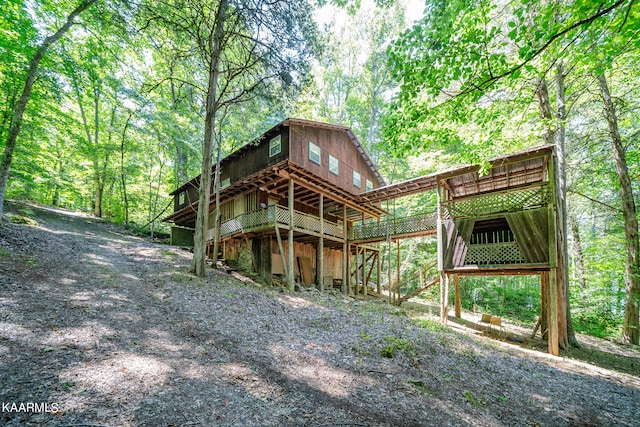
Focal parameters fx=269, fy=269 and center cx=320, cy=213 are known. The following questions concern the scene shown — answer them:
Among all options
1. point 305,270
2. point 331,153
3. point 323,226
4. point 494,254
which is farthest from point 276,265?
point 494,254

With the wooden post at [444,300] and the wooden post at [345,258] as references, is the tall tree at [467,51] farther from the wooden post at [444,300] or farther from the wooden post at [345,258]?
the wooden post at [345,258]

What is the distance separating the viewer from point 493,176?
11766mm

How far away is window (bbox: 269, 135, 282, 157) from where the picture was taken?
49.8 ft

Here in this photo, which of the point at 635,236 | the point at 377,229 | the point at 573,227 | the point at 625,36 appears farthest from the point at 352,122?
the point at 625,36

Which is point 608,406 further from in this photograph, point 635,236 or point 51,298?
point 51,298

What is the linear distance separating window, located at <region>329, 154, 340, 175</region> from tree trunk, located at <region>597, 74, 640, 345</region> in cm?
1247

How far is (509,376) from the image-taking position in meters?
6.05

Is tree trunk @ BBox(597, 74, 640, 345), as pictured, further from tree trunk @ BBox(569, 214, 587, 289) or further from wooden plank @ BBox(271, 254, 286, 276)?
wooden plank @ BBox(271, 254, 286, 276)

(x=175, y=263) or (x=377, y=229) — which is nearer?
(x=175, y=263)

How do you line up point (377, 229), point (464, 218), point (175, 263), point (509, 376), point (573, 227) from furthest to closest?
point (573, 227), point (377, 229), point (175, 263), point (464, 218), point (509, 376)

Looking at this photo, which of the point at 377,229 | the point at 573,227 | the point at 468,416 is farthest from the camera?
the point at 573,227

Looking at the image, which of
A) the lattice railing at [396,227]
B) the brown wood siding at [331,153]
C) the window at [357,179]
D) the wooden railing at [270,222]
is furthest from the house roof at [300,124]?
the lattice railing at [396,227]

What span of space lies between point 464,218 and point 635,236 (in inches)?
273

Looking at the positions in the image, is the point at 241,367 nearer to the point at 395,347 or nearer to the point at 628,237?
the point at 395,347
